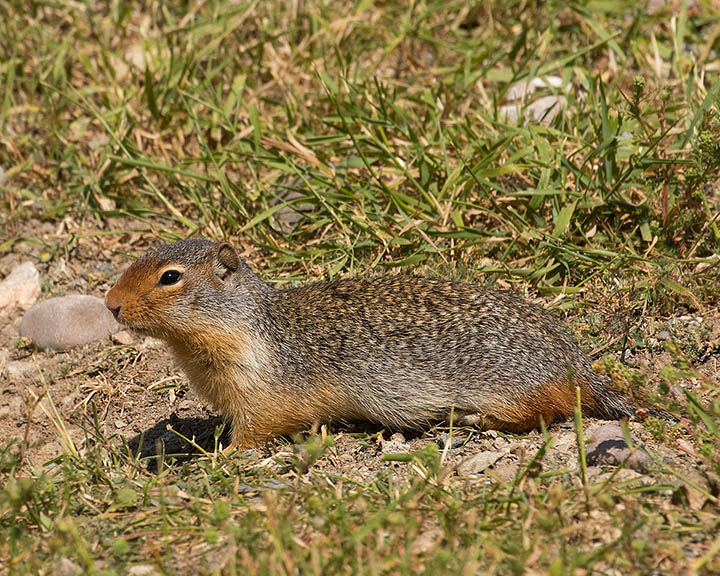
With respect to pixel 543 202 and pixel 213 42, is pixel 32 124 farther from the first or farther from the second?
pixel 543 202

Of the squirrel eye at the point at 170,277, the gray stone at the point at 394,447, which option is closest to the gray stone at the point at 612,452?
the gray stone at the point at 394,447

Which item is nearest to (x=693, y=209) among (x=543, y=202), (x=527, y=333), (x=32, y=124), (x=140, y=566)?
(x=543, y=202)

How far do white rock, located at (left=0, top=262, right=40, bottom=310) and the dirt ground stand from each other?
0.22 feet

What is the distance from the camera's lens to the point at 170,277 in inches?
178

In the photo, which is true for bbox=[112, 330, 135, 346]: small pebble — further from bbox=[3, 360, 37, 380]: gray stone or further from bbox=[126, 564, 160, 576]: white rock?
bbox=[126, 564, 160, 576]: white rock

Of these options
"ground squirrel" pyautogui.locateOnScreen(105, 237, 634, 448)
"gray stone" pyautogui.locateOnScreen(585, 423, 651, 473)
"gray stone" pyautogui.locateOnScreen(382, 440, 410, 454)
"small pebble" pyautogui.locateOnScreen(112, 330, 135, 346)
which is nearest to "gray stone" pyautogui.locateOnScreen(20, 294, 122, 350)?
"small pebble" pyautogui.locateOnScreen(112, 330, 135, 346)

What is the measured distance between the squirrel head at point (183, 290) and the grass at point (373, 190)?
63cm

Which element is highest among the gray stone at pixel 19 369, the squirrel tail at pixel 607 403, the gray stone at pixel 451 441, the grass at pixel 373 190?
Answer: the grass at pixel 373 190

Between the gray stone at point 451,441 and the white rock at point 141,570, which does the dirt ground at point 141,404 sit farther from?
the white rock at point 141,570

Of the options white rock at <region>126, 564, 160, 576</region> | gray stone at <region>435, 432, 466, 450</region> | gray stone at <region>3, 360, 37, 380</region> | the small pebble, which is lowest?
gray stone at <region>3, 360, 37, 380</region>

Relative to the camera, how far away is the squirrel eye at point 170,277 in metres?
4.51

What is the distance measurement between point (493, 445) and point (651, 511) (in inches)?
41.2

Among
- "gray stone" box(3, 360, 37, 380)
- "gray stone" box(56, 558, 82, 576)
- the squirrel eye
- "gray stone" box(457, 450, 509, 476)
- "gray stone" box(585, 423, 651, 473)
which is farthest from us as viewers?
"gray stone" box(3, 360, 37, 380)

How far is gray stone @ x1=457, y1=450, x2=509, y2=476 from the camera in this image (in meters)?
3.97
